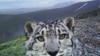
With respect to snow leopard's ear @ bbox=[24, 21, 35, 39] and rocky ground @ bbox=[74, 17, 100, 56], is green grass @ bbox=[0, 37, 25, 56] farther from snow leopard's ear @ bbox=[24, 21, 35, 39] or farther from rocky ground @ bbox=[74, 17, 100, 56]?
snow leopard's ear @ bbox=[24, 21, 35, 39]

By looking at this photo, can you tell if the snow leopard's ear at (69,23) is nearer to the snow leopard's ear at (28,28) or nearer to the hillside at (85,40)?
the snow leopard's ear at (28,28)

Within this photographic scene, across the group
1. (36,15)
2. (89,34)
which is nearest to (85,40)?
(89,34)

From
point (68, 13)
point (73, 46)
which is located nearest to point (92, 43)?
point (68, 13)

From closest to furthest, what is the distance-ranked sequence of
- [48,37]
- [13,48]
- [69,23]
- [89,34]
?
[48,37] < [69,23] < [89,34] < [13,48]

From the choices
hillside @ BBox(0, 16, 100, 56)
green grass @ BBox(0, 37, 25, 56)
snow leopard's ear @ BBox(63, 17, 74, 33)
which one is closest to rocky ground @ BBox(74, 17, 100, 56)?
hillside @ BBox(0, 16, 100, 56)

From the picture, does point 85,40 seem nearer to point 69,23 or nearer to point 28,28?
point 69,23

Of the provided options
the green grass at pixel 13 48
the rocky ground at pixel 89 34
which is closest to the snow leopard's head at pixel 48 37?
the rocky ground at pixel 89 34
